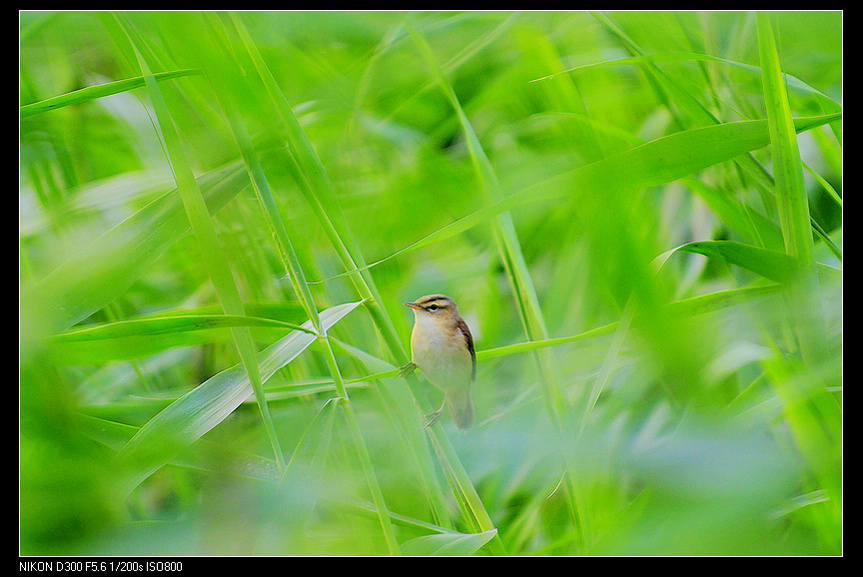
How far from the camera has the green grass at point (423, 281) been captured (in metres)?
0.85

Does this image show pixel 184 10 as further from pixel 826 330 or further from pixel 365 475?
pixel 826 330

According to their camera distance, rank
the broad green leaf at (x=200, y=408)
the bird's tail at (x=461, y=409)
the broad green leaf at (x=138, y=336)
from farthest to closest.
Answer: the bird's tail at (x=461, y=409), the broad green leaf at (x=200, y=408), the broad green leaf at (x=138, y=336)

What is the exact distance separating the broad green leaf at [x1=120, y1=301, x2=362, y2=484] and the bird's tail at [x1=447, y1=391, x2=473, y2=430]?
231 mm

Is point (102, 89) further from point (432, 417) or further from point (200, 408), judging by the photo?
point (432, 417)

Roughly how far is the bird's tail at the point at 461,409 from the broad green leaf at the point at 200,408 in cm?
23

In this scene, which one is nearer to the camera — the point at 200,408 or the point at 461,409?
the point at 200,408

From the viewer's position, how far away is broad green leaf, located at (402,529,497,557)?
2.82ft

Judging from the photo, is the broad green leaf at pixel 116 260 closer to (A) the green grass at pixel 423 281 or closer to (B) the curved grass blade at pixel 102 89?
(A) the green grass at pixel 423 281

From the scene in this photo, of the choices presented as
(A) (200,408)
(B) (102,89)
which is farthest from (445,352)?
(B) (102,89)

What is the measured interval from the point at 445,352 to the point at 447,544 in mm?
287

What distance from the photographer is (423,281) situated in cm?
99

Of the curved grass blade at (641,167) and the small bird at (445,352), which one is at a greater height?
the curved grass blade at (641,167)

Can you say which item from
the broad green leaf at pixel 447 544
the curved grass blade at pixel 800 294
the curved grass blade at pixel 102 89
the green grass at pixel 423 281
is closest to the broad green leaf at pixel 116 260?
the green grass at pixel 423 281

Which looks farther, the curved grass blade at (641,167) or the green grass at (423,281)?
the green grass at (423,281)
